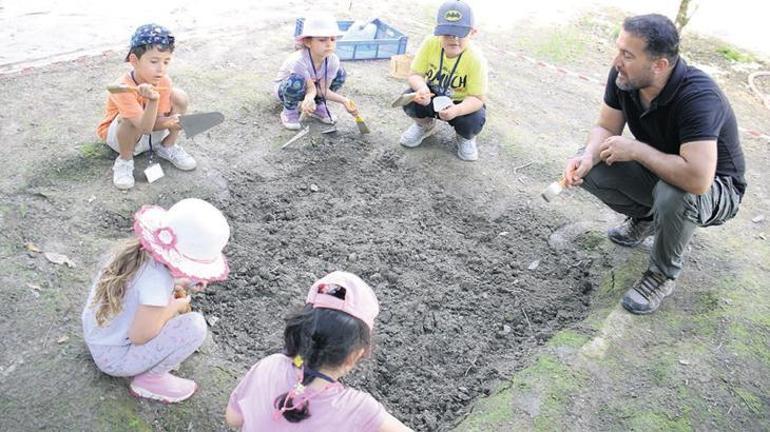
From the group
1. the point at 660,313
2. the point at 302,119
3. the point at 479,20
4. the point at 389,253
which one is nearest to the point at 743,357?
the point at 660,313

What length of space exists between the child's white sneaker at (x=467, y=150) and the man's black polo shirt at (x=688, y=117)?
129 cm

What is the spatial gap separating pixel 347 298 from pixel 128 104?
2.24 metres

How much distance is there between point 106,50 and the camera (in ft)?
16.7

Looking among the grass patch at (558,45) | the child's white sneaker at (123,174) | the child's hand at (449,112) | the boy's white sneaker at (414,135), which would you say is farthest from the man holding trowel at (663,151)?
the grass patch at (558,45)

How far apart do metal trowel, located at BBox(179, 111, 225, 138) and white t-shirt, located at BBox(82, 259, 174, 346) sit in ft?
5.43

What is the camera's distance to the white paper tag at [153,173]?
3.59 meters

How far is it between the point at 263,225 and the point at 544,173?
80.7 inches

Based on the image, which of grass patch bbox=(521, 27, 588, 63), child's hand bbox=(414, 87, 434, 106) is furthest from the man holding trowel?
grass patch bbox=(521, 27, 588, 63)

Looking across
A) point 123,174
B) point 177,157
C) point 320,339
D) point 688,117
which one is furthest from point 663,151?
point 123,174

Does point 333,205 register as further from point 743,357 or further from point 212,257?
point 743,357

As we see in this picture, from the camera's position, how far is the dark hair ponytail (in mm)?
1673

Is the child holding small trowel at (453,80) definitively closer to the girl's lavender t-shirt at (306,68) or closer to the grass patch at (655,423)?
the girl's lavender t-shirt at (306,68)

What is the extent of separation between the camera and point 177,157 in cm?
374

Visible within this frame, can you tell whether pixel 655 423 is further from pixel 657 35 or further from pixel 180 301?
pixel 180 301
